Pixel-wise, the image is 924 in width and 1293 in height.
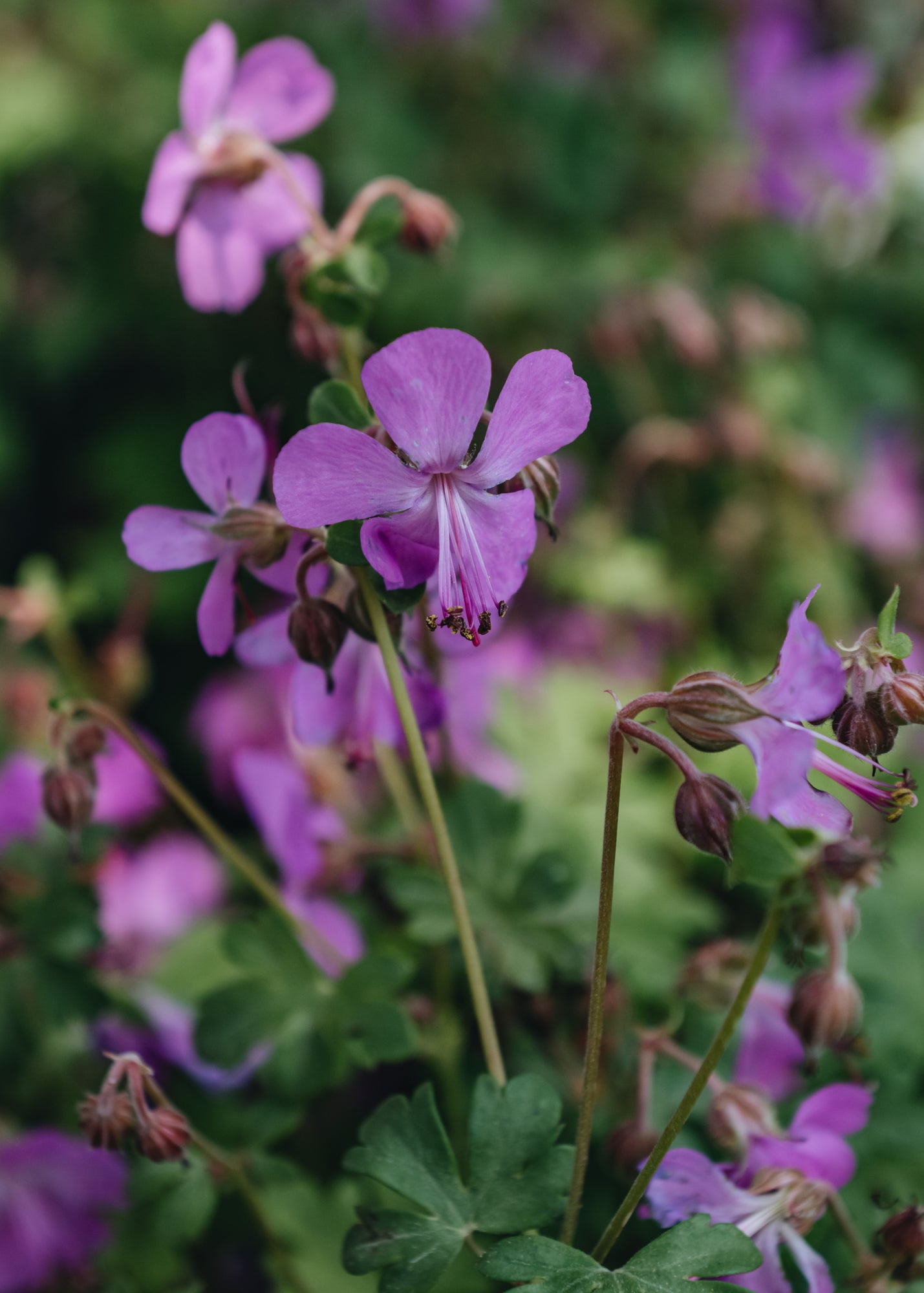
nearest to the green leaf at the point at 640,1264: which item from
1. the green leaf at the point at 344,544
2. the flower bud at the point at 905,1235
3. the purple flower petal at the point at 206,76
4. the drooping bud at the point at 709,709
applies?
the flower bud at the point at 905,1235

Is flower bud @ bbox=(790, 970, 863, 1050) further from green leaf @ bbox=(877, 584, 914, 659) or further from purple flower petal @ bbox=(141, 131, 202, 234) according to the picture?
purple flower petal @ bbox=(141, 131, 202, 234)

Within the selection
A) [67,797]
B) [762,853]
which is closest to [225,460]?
[67,797]

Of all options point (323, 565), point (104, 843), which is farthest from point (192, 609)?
point (323, 565)

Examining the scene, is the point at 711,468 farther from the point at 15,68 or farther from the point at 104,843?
the point at 15,68

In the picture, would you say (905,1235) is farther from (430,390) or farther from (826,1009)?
(430,390)

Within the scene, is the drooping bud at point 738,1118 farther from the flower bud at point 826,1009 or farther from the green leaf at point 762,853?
the green leaf at point 762,853
